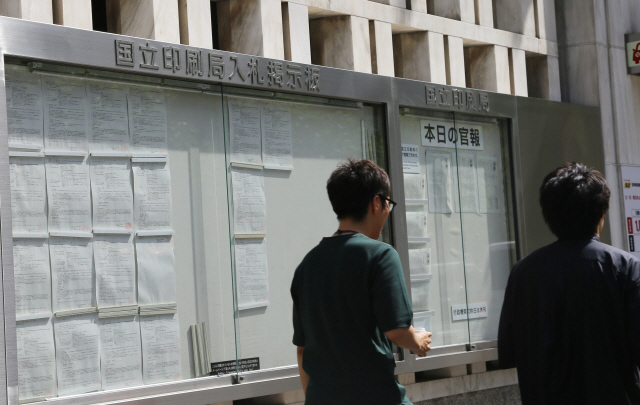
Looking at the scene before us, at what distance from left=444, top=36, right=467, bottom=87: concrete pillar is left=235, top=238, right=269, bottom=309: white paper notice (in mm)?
2649

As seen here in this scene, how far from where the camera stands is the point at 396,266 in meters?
3.29

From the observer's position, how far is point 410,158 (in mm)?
7109

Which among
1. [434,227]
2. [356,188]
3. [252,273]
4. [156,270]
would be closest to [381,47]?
[434,227]

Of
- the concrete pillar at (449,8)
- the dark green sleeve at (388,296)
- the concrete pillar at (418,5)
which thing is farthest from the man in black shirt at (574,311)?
the concrete pillar at (449,8)

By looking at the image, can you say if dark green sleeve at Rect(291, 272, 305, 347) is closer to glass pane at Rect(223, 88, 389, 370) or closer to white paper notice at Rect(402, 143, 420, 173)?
glass pane at Rect(223, 88, 389, 370)

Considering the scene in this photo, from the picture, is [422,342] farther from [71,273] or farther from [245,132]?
[245,132]

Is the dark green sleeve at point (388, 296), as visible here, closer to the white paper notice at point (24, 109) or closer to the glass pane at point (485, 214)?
the white paper notice at point (24, 109)

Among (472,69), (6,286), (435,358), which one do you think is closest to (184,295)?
(6,286)

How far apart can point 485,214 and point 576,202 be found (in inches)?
172

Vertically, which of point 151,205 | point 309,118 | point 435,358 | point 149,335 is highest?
point 309,118

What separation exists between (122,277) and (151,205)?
459 mm

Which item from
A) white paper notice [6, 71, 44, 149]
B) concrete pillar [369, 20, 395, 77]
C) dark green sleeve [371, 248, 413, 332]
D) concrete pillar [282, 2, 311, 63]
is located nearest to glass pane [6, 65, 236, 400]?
white paper notice [6, 71, 44, 149]

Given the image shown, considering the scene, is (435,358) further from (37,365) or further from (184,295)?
(37,365)

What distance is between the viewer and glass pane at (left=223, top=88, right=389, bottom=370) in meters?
5.82
